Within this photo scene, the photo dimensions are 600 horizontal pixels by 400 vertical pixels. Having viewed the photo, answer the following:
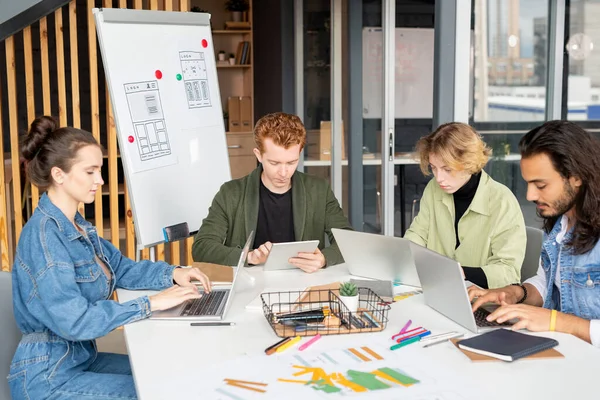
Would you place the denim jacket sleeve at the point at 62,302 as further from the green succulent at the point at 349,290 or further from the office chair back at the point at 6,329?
the green succulent at the point at 349,290

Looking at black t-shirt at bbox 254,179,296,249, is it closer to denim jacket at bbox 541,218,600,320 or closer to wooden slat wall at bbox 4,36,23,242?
denim jacket at bbox 541,218,600,320

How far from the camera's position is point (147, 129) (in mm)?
3535

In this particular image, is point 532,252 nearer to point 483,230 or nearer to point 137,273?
point 483,230

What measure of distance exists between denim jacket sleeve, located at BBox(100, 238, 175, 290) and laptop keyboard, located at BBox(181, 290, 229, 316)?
0.21 m

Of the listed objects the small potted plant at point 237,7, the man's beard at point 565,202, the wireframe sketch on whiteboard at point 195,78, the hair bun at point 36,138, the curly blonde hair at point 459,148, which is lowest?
the man's beard at point 565,202

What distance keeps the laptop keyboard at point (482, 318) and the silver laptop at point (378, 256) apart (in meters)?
0.34

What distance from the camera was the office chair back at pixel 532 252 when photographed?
9.39 ft

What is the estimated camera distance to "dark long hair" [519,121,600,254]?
2.00 m

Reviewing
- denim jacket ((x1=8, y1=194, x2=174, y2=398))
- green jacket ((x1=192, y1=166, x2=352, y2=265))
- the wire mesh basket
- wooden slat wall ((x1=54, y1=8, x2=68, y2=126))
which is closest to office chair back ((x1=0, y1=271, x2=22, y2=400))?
denim jacket ((x1=8, y1=194, x2=174, y2=398))

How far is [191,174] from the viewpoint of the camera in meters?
3.75

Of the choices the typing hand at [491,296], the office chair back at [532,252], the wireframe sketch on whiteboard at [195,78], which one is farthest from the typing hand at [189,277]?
the wireframe sketch on whiteboard at [195,78]

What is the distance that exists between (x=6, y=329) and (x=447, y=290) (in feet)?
4.36

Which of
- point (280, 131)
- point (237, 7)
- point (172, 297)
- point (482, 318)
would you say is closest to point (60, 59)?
point (280, 131)

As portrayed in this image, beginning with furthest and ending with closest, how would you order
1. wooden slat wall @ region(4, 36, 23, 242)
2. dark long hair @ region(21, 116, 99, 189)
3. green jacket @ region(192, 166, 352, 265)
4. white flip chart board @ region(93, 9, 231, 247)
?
wooden slat wall @ region(4, 36, 23, 242) → white flip chart board @ region(93, 9, 231, 247) → green jacket @ region(192, 166, 352, 265) → dark long hair @ region(21, 116, 99, 189)
